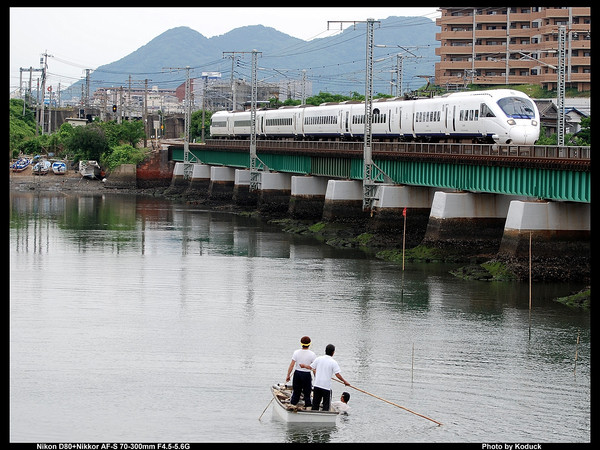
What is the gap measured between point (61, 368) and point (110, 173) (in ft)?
306

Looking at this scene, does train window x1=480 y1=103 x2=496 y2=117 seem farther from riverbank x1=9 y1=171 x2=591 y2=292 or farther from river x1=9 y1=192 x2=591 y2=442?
river x1=9 y1=192 x2=591 y2=442

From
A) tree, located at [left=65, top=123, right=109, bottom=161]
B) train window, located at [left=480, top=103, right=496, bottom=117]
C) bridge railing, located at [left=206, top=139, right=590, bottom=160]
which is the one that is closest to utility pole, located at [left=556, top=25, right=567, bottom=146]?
bridge railing, located at [left=206, top=139, right=590, bottom=160]

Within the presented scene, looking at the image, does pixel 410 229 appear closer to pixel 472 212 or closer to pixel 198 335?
pixel 472 212

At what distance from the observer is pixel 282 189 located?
8344cm

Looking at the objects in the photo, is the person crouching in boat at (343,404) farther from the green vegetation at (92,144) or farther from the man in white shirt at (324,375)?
the green vegetation at (92,144)

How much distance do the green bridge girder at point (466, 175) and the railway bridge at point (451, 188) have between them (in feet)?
0.14

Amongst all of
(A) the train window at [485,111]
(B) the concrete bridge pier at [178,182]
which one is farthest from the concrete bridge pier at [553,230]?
(B) the concrete bridge pier at [178,182]

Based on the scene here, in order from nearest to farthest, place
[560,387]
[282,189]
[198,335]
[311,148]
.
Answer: [560,387] < [198,335] < [311,148] < [282,189]

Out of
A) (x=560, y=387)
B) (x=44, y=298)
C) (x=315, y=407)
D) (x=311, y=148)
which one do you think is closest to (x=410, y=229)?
(x=311, y=148)

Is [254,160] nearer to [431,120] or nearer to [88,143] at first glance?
[431,120]

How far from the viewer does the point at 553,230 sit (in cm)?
4456

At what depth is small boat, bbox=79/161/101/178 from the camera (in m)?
120

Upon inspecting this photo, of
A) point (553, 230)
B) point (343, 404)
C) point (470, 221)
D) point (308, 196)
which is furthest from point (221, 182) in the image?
point (343, 404)

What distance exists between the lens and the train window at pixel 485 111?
2124 inches
